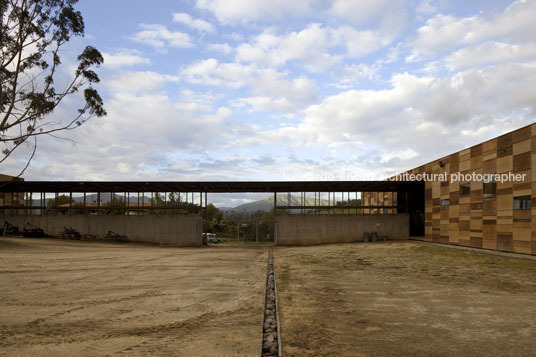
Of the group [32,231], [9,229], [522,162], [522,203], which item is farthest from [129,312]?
[9,229]

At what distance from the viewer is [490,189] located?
25.8m

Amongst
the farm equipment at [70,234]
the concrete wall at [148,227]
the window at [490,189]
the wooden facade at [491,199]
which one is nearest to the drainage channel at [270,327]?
the wooden facade at [491,199]

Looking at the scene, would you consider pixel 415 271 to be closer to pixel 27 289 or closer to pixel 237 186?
pixel 27 289

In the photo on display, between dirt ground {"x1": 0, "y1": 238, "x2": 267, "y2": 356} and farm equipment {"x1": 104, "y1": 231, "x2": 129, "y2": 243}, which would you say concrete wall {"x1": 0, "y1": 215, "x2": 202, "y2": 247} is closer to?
farm equipment {"x1": 104, "y1": 231, "x2": 129, "y2": 243}

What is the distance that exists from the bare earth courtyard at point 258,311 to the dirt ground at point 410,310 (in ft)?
0.10

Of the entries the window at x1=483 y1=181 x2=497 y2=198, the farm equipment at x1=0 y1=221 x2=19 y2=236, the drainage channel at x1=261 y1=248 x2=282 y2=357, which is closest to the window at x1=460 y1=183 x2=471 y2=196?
the window at x1=483 y1=181 x2=497 y2=198

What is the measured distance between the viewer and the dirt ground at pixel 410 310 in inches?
305

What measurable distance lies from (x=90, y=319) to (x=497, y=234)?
2500 centimetres

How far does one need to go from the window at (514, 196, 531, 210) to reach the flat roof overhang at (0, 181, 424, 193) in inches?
528

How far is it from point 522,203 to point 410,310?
54.6 ft

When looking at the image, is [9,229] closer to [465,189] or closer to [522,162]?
[465,189]

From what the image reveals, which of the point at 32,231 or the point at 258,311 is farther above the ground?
the point at 258,311

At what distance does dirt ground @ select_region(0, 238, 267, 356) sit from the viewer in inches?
300

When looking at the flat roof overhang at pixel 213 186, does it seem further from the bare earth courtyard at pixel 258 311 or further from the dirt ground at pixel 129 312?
the dirt ground at pixel 129 312
